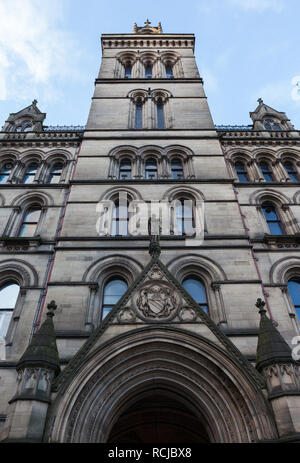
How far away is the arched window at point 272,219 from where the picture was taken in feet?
43.8

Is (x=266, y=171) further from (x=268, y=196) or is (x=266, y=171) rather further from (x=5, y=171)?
(x=5, y=171)

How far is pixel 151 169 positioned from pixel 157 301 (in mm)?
7697

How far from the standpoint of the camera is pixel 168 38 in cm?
2444

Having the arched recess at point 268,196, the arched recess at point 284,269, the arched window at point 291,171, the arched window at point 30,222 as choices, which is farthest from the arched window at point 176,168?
the arched window at point 30,222

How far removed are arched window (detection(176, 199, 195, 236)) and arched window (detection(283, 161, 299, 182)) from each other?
5.56m

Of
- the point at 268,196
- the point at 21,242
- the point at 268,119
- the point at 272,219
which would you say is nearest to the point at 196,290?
the point at 272,219

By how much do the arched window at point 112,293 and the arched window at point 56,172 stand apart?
Answer: 6.40 m

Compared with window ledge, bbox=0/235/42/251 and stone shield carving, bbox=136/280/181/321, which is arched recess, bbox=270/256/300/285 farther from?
window ledge, bbox=0/235/42/251

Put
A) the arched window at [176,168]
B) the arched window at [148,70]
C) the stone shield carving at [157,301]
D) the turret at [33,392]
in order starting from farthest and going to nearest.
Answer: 1. the arched window at [148,70]
2. the arched window at [176,168]
3. the stone shield carving at [157,301]
4. the turret at [33,392]

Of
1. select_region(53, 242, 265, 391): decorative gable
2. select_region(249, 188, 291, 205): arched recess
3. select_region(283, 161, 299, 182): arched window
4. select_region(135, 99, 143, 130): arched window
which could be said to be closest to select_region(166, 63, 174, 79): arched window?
select_region(135, 99, 143, 130): arched window

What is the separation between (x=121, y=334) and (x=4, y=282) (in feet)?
16.7

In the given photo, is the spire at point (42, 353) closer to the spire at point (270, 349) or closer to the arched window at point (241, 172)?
the spire at point (270, 349)
